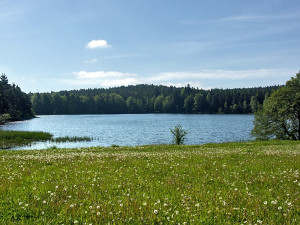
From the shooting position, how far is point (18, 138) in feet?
170

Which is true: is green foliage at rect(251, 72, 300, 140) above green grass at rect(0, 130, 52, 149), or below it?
above

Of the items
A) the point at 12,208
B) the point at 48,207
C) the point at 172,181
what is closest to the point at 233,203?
the point at 172,181

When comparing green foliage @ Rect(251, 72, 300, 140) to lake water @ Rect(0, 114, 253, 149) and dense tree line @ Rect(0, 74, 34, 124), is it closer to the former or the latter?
lake water @ Rect(0, 114, 253, 149)

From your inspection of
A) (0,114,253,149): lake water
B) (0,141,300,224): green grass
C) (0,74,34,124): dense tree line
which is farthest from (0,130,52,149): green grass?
(0,74,34,124): dense tree line

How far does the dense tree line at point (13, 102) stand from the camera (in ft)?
368

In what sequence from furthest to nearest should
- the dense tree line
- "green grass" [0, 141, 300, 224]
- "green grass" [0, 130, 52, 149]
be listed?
the dense tree line
"green grass" [0, 130, 52, 149]
"green grass" [0, 141, 300, 224]

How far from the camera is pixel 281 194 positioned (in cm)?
767

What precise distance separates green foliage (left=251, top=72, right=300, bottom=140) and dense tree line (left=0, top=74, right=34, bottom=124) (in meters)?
99.0

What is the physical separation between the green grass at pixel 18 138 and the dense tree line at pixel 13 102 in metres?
59.3

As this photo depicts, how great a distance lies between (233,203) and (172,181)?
2705 mm

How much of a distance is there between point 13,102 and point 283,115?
404 feet

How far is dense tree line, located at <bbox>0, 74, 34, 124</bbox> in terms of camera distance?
11225 cm

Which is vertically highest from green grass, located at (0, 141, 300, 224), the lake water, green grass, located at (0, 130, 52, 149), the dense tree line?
the dense tree line

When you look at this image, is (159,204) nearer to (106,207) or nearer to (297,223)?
(106,207)
